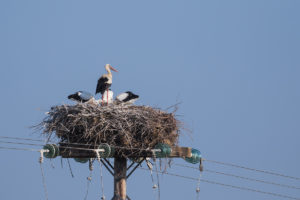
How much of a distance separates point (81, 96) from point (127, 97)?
1.05 meters

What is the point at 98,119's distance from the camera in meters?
14.6

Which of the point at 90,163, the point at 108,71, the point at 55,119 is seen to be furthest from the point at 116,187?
the point at 108,71

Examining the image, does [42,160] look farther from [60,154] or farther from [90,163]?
[90,163]

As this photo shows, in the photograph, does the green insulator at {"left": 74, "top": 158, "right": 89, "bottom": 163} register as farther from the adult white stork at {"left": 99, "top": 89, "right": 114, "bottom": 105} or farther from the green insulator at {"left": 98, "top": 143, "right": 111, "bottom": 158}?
the green insulator at {"left": 98, "top": 143, "right": 111, "bottom": 158}

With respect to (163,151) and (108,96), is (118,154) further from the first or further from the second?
(108,96)

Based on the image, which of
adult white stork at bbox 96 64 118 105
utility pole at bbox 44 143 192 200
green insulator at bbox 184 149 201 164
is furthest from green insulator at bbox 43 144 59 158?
adult white stork at bbox 96 64 118 105

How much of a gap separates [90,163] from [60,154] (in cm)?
119

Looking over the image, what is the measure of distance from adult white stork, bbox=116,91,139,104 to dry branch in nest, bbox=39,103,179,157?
1.23m

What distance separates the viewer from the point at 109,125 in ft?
47.2

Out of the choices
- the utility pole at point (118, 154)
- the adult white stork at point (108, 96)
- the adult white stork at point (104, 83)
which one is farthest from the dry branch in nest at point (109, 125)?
the adult white stork at point (104, 83)

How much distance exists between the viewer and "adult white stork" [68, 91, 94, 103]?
16.5 m

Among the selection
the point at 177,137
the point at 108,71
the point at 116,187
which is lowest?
the point at 116,187

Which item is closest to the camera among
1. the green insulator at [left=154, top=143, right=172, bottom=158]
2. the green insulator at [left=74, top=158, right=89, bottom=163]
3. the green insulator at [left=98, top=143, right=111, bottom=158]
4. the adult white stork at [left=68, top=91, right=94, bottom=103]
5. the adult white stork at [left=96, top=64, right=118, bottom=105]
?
the green insulator at [left=98, top=143, right=111, bottom=158]

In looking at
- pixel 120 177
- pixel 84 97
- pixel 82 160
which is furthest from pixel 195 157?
pixel 84 97
